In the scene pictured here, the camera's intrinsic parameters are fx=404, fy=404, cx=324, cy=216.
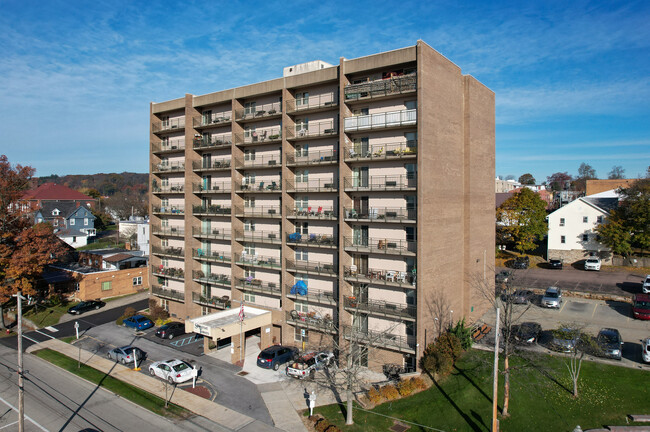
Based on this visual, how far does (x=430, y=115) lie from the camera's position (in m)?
29.1

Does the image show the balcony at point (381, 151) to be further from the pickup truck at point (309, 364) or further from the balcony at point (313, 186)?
the pickup truck at point (309, 364)

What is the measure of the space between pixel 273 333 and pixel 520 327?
2052 centimetres

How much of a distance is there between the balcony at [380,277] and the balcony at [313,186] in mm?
6634

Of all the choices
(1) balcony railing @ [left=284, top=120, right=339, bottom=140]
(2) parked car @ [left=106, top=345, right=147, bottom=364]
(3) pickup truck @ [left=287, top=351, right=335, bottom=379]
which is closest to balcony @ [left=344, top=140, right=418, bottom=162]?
(1) balcony railing @ [left=284, top=120, right=339, bottom=140]

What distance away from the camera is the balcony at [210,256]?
40594 millimetres

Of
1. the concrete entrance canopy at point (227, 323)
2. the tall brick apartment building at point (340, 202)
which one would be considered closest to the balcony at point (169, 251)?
the tall brick apartment building at point (340, 202)

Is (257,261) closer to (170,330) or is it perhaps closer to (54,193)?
(170,330)

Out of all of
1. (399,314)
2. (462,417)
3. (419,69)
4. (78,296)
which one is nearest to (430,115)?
(419,69)

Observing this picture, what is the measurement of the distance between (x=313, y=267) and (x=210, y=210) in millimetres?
14160

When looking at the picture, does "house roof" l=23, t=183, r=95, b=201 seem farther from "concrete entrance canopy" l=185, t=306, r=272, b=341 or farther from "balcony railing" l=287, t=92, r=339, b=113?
"balcony railing" l=287, t=92, r=339, b=113

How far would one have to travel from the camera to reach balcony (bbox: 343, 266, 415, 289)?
2924cm

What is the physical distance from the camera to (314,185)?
3506 centimetres

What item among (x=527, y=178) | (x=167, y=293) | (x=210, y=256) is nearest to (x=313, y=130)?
(x=210, y=256)

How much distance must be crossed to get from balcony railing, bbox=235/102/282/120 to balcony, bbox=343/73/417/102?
819cm
